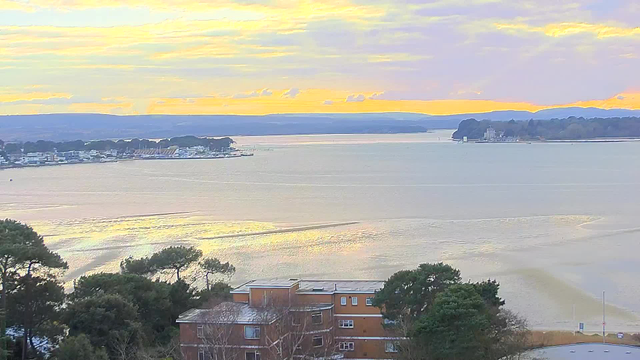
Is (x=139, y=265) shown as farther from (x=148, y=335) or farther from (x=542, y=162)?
(x=542, y=162)

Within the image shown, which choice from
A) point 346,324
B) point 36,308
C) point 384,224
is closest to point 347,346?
point 346,324

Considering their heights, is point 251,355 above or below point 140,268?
below

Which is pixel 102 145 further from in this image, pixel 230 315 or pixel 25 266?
pixel 230 315

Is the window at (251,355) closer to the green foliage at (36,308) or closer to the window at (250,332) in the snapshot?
the window at (250,332)

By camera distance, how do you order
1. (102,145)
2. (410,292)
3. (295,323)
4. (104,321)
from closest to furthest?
1. (104,321)
2. (295,323)
3. (410,292)
4. (102,145)

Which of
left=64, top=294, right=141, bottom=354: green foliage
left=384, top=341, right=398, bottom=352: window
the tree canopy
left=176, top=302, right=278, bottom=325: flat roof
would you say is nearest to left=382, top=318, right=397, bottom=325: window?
left=384, top=341, right=398, bottom=352: window

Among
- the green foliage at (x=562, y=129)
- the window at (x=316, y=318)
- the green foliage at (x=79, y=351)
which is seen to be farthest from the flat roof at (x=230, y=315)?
the green foliage at (x=562, y=129)

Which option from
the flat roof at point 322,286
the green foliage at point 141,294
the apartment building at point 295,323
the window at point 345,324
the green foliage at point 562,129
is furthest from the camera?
the green foliage at point 562,129
